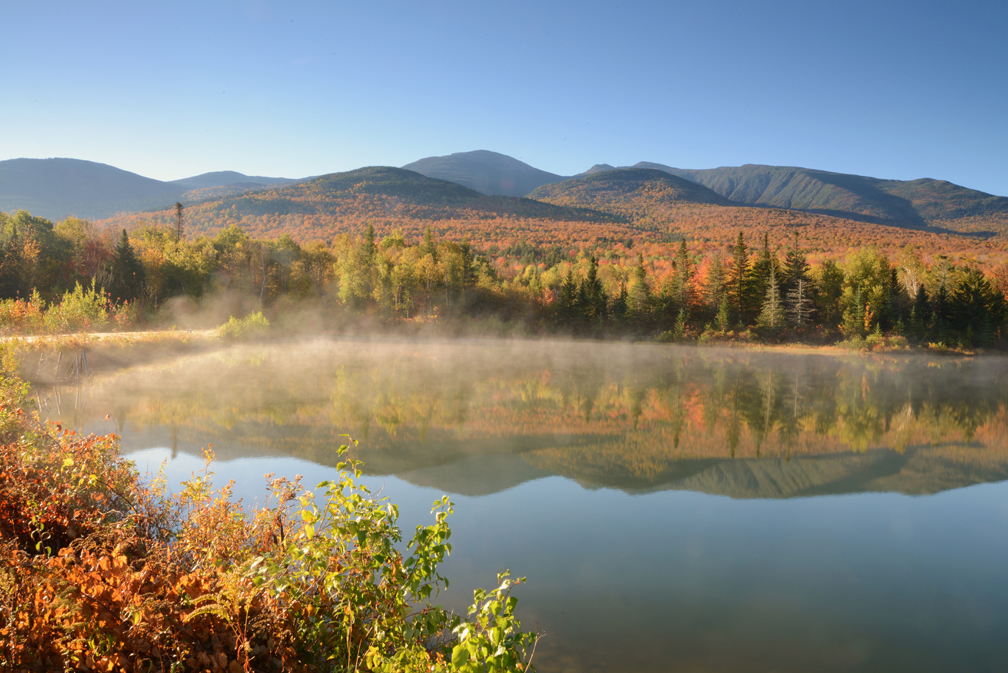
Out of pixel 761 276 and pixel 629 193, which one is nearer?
pixel 761 276

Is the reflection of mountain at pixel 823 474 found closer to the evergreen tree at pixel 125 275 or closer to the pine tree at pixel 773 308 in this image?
the pine tree at pixel 773 308

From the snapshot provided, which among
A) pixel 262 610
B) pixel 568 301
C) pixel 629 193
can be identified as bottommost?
pixel 568 301

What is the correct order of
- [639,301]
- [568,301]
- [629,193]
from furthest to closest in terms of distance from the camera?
[629,193], [568,301], [639,301]

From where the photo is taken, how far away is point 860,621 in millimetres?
4754

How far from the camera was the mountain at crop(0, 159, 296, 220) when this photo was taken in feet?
405

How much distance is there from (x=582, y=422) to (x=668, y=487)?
4607mm

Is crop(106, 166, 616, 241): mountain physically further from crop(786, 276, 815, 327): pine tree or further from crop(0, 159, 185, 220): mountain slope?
crop(0, 159, 185, 220): mountain slope

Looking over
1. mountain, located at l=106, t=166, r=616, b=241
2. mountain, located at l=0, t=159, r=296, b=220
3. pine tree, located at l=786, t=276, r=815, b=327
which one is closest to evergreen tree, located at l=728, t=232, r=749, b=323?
pine tree, located at l=786, t=276, r=815, b=327

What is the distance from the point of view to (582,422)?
13047mm

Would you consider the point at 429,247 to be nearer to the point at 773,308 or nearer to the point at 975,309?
the point at 773,308

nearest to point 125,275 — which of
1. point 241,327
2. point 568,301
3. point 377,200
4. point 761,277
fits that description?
point 241,327

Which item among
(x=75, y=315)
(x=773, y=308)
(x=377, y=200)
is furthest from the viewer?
(x=377, y=200)

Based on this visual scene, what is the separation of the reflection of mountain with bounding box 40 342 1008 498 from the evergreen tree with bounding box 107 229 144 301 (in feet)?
40.5

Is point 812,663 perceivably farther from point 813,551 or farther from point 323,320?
point 323,320
